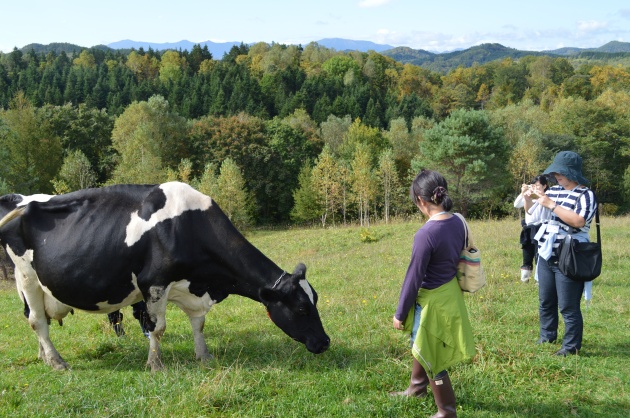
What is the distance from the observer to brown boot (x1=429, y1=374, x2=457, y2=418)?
424 cm

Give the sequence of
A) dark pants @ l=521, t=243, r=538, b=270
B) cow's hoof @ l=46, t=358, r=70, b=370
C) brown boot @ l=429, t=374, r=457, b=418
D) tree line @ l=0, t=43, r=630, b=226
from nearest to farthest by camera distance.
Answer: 1. brown boot @ l=429, t=374, r=457, b=418
2. cow's hoof @ l=46, t=358, r=70, b=370
3. dark pants @ l=521, t=243, r=538, b=270
4. tree line @ l=0, t=43, r=630, b=226

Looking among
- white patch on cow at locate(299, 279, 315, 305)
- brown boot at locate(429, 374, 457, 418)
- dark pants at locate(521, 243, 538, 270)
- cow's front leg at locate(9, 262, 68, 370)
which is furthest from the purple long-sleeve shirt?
dark pants at locate(521, 243, 538, 270)

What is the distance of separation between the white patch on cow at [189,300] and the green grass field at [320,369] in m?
0.65

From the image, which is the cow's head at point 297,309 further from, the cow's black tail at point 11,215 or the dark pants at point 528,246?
the dark pants at point 528,246

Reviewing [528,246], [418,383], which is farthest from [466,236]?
[528,246]

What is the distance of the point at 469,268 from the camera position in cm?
434

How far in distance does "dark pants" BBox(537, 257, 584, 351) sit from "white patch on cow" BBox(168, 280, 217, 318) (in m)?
4.17

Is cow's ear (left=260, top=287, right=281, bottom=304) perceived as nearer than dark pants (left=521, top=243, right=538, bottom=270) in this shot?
Yes

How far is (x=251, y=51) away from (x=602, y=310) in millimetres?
145849

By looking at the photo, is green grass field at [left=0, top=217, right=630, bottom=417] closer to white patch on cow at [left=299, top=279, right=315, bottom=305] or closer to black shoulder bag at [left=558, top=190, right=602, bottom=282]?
white patch on cow at [left=299, top=279, right=315, bottom=305]

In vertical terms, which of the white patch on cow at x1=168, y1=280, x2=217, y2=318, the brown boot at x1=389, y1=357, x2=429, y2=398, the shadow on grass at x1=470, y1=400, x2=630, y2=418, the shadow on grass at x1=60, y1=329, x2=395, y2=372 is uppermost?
the white patch on cow at x1=168, y1=280, x2=217, y2=318

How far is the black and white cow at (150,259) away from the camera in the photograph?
5645 millimetres

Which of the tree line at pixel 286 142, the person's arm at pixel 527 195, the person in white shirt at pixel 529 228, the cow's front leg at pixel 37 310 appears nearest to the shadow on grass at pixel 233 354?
the cow's front leg at pixel 37 310

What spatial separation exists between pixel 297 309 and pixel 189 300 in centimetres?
142
